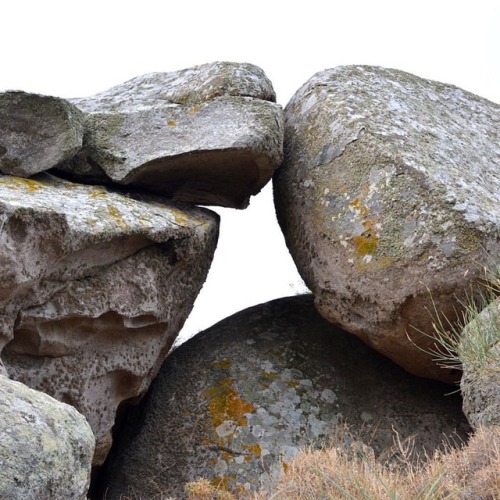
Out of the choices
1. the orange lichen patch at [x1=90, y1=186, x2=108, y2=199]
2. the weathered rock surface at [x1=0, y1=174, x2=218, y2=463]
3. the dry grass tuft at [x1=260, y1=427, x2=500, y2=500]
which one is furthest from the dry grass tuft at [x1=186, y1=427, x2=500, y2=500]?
the orange lichen patch at [x1=90, y1=186, x2=108, y2=199]

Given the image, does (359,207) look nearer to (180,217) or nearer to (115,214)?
(180,217)

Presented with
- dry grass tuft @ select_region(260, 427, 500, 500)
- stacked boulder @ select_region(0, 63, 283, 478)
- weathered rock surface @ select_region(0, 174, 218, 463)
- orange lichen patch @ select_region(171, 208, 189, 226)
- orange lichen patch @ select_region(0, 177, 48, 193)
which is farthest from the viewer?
orange lichen patch @ select_region(171, 208, 189, 226)

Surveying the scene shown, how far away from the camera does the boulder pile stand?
192 inches

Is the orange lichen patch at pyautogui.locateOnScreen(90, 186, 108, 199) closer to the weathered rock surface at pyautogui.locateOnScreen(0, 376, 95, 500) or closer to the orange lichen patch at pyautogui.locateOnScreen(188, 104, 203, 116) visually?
the orange lichen patch at pyautogui.locateOnScreen(188, 104, 203, 116)

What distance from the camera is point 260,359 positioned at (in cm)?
596

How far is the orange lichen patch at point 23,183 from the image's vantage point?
15.9ft

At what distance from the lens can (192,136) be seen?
18.4 feet

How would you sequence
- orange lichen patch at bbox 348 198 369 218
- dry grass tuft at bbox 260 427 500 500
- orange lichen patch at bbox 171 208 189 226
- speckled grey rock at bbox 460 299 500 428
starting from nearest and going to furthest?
dry grass tuft at bbox 260 427 500 500 → speckled grey rock at bbox 460 299 500 428 → orange lichen patch at bbox 348 198 369 218 → orange lichen patch at bbox 171 208 189 226

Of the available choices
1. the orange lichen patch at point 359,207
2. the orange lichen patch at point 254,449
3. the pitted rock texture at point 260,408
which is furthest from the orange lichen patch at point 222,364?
the orange lichen patch at point 359,207

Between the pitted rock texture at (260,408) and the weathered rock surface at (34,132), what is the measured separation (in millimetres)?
1815

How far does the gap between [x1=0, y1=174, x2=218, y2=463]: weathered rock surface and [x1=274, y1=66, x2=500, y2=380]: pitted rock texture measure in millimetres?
803

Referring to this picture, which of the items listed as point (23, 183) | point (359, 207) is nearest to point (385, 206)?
point (359, 207)

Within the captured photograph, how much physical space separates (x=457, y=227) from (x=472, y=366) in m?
0.98

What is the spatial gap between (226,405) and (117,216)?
1.55 metres
